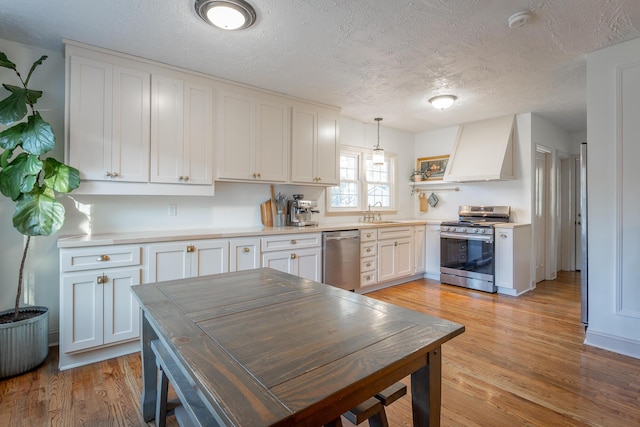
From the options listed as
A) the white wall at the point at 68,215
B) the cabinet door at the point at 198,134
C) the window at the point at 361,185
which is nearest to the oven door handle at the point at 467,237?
the window at the point at 361,185

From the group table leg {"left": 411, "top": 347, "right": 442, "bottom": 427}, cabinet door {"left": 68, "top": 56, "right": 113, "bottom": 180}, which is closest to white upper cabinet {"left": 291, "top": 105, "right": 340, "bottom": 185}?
cabinet door {"left": 68, "top": 56, "right": 113, "bottom": 180}

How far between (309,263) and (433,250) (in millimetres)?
2412

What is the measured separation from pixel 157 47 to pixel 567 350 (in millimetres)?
4220

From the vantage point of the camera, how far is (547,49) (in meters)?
2.67

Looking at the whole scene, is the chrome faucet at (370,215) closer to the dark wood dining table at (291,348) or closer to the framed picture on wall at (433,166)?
the framed picture on wall at (433,166)

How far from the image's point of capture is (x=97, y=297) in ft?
7.90

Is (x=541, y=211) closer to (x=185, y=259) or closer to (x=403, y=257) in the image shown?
(x=403, y=257)

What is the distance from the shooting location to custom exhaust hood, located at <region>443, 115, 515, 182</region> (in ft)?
14.8

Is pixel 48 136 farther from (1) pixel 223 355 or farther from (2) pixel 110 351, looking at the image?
(1) pixel 223 355

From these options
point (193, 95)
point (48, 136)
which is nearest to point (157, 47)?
point (193, 95)

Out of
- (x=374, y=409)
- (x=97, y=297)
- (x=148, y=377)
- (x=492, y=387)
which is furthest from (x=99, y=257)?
(x=492, y=387)

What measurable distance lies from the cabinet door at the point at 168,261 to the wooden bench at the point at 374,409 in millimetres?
2009

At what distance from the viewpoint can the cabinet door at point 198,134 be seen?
Result: 3.07 metres

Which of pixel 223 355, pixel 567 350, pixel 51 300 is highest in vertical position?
pixel 223 355
